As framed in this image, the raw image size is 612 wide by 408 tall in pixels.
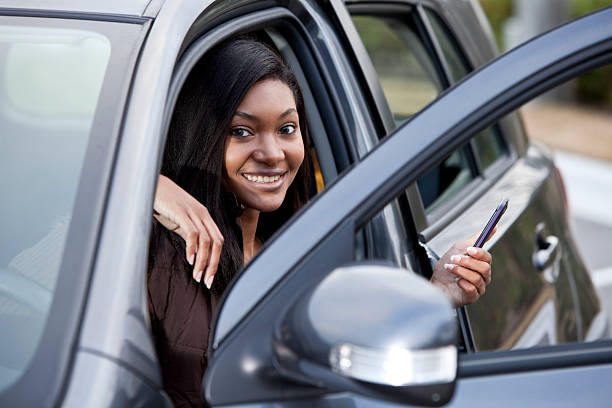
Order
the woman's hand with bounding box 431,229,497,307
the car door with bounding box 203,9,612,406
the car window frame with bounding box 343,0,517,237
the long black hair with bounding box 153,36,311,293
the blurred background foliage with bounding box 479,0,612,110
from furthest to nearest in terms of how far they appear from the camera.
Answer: the blurred background foliage with bounding box 479,0,612,110, the car window frame with bounding box 343,0,517,237, the long black hair with bounding box 153,36,311,293, the woman's hand with bounding box 431,229,497,307, the car door with bounding box 203,9,612,406

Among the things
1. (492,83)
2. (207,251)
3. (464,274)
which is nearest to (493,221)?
(464,274)

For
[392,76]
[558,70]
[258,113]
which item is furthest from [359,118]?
[392,76]

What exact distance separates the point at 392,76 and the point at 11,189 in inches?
428

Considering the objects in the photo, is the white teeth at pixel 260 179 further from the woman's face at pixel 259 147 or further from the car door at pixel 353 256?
the car door at pixel 353 256

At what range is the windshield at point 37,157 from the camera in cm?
142

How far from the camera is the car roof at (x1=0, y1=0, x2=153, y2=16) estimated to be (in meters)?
1.75

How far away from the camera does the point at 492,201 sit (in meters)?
2.62

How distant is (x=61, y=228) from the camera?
145cm

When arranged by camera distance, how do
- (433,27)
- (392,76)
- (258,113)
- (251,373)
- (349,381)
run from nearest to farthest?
(349,381), (251,373), (258,113), (433,27), (392,76)

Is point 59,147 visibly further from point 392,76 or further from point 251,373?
point 392,76

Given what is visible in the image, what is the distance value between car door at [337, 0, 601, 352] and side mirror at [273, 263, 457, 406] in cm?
95

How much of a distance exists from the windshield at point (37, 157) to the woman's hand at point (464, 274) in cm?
87

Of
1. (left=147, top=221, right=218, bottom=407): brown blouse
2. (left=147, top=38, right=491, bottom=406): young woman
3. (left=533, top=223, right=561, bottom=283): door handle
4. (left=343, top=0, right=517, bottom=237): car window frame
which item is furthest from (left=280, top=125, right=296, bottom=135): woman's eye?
(left=533, top=223, right=561, bottom=283): door handle

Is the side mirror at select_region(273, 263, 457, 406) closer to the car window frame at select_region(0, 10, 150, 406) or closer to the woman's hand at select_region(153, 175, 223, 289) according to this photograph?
the car window frame at select_region(0, 10, 150, 406)
